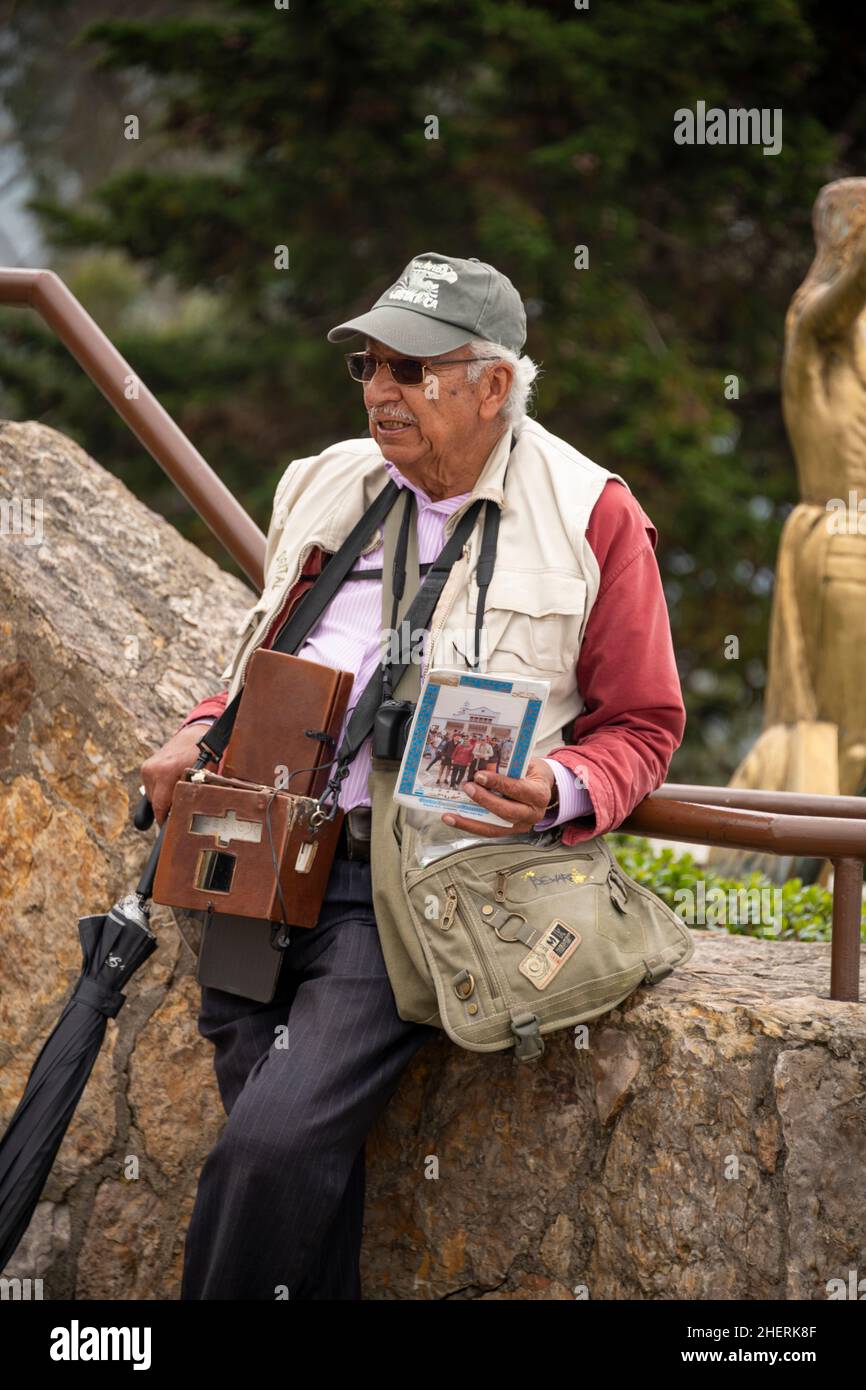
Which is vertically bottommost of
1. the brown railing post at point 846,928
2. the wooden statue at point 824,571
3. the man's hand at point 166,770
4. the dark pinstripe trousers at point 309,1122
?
the dark pinstripe trousers at point 309,1122

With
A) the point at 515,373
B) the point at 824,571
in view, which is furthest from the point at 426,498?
the point at 824,571

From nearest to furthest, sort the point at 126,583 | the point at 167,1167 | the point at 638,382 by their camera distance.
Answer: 1. the point at 167,1167
2. the point at 126,583
3. the point at 638,382

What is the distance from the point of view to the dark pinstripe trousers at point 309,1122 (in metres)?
2.36

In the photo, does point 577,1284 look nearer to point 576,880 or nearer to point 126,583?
point 576,880

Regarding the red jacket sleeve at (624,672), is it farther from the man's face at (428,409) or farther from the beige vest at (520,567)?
the man's face at (428,409)

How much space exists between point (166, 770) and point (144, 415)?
1.37m

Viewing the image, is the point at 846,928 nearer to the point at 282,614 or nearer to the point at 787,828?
the point at 787,828

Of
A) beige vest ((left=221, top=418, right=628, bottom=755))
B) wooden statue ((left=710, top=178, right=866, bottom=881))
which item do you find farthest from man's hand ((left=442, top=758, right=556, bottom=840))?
wooden statue ((left=710, top=178, right=866, bottom=881))

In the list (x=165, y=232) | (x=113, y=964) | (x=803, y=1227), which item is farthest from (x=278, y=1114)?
(x=165, y=232)

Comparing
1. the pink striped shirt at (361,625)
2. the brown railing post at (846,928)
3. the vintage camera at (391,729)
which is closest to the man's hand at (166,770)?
the pink striped shirt at (361,625)

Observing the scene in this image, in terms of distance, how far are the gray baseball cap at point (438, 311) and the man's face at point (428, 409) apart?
0.12ft

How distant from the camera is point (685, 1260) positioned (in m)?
2.52

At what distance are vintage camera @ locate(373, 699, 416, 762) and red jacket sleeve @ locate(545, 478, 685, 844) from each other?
0.24 meters
